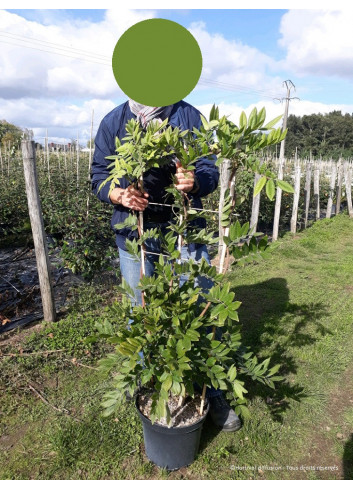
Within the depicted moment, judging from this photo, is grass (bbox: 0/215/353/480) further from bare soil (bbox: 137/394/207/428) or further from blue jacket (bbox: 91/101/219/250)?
blue jacket (bbox: 91/101/219/250)

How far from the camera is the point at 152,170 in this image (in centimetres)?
193

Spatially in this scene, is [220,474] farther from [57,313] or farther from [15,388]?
[57,313]

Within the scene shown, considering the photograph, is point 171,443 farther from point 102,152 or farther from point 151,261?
point 102,152

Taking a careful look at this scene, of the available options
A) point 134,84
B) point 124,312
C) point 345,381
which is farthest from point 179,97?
point 345,381

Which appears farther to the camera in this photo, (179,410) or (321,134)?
(321,134)

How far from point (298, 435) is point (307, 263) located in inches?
158

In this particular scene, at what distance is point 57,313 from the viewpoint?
3721 millimetres

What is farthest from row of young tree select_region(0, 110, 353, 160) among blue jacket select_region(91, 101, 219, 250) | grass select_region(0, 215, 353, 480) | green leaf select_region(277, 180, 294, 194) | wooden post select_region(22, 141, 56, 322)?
green leaf select_region(277, 180, 294, 194)

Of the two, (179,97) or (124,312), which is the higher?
(179,97)

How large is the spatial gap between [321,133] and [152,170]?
52356 mm

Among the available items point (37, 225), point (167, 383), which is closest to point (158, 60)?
point (167, 383)

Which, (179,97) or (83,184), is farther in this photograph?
(83,184)

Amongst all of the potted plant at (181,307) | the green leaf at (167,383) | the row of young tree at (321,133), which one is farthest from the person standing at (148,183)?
the row of young tree at (321,133)

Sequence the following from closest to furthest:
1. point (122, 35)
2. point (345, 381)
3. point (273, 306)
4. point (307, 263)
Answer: point (122, 35)
point (345, 381)
point (273, 306)
point (307, 263)
